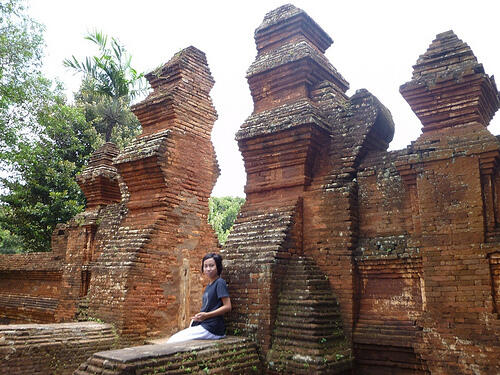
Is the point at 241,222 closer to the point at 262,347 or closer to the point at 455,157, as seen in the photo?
the point at 262,347

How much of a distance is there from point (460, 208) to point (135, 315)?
4.95m

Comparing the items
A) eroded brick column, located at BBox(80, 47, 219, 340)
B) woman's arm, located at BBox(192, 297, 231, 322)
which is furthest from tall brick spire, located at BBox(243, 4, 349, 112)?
woman's arm, located at BBox(192, 297, 231, 322)

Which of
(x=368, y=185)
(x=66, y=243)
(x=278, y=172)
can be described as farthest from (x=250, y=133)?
(x=66, y=243)

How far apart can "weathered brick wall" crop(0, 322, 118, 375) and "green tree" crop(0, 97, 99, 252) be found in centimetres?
987

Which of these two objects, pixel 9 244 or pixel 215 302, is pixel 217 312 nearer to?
pixel 215 302

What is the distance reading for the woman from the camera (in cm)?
487

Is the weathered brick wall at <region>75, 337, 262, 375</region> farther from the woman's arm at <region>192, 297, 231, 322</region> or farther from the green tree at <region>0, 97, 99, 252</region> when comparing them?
the green tree at <region>0, 97, 99, 252</region>

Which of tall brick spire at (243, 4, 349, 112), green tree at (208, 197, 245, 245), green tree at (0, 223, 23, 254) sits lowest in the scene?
green tree at (0, 223, 23, 254)

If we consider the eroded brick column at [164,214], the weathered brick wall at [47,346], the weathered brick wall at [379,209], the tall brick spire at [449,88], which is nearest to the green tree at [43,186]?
the eroded brick column at [164,214]

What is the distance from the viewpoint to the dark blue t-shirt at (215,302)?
196 inches

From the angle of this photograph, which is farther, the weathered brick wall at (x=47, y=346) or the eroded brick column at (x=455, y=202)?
the weathered brick wall at (x=47, y=346)

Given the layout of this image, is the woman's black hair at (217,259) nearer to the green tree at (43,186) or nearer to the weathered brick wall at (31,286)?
the weathered brick wall at (31,286)

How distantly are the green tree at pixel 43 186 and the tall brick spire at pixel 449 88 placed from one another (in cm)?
1304

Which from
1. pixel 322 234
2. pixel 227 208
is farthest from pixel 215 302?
pixel 227 208
